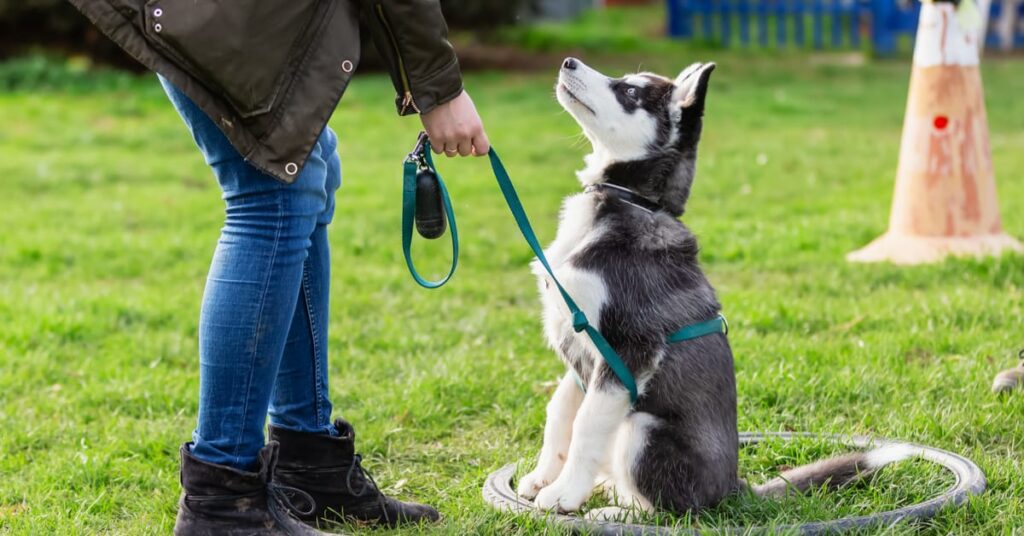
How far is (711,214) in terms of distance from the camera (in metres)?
7.91

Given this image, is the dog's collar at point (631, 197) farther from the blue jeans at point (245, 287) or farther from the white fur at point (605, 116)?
the blue jeans at point (245, 287)

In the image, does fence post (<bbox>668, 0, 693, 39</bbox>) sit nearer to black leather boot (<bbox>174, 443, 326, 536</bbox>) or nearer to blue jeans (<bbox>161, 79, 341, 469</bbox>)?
blue jeans (<bbox>161, 79, 341, 469</bbox>)

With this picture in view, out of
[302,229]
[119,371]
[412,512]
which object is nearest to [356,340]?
[119,371]

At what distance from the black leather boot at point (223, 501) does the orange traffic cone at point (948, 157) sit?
430cm

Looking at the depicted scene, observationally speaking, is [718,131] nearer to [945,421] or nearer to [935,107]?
[935,107]

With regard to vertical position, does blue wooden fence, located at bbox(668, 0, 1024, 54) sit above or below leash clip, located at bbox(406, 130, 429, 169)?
below

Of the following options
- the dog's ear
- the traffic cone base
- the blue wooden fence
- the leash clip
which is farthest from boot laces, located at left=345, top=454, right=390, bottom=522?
the blue wooden fence

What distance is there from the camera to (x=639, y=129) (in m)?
3.32

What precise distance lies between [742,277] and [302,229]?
3879mm

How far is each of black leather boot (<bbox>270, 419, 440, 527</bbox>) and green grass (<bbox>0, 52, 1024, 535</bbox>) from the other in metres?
0.20

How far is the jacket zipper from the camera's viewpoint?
2676mm

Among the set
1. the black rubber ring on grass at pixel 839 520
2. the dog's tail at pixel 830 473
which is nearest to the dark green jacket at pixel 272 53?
the black rubber ring on grass at pixel 839 520

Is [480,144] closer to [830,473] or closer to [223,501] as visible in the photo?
[223,501]

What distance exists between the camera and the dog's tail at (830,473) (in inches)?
128
